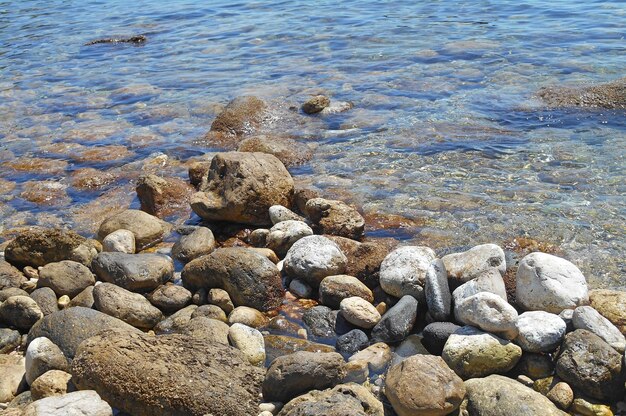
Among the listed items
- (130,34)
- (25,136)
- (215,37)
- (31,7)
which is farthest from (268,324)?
(31,7)

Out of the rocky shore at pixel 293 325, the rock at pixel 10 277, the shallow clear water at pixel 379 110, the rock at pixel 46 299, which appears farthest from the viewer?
the shallow clear water at pixel 379 110

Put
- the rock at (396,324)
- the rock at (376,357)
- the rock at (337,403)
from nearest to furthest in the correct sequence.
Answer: the rock at (337,403)
the rock at (376,357)
the rock at (396,324)

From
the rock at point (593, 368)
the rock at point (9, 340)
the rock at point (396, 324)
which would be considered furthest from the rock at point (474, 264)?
the rock at point (9, 340)

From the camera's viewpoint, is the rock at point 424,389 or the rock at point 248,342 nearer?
the rock at point 424,389

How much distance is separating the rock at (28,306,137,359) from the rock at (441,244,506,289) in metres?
2.85

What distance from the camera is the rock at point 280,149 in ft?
32.8

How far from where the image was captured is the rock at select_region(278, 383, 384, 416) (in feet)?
14.5

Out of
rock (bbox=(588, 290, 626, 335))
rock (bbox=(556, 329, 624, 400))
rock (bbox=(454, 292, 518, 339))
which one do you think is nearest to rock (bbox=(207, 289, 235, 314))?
rock (bbox=(454, 292, 518, 339))

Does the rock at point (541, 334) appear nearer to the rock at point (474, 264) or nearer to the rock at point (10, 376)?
the rock at point (474, 264)

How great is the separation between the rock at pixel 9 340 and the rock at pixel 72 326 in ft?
0.86

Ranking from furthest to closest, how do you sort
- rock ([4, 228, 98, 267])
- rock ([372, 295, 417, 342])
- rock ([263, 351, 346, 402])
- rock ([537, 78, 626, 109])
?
rock ([537, 78, 626, 109]), rock ([4, 228, 98, 267]), rock ([372, 295, 417, 342]), rock ([263, 351, 346, 402])

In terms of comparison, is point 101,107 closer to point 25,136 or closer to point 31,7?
point 25,136

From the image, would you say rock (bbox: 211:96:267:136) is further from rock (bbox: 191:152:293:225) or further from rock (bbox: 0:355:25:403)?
rock (bbox: 0:355:25:403)

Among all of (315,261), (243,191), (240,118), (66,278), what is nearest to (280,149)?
(240,118)
